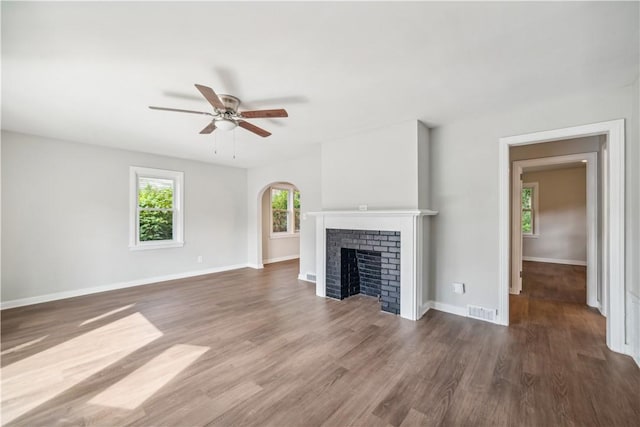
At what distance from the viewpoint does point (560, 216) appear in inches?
266

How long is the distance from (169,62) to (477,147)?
11.3 ft

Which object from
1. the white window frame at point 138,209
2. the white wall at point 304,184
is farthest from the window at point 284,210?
the white window frame at point 138,209

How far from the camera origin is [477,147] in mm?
3248

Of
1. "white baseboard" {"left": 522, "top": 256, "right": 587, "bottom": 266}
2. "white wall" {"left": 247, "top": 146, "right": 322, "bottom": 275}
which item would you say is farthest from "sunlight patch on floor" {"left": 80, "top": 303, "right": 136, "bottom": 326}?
"white baseboard" {"left": 522, "top": 256, "right": 587, "bottom": 266}

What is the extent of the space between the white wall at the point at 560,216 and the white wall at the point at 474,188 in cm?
544

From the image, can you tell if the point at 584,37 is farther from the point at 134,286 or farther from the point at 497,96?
the point at 134,286

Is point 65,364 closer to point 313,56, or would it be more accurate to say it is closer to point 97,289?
point 97,289

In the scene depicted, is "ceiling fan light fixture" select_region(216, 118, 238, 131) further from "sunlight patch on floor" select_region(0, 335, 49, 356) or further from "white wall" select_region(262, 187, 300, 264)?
"white wall" select_region(262, 187, 300, 264)

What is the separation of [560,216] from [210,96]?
8669mm

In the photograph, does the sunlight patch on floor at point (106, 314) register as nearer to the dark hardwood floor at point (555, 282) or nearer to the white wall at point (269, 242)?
the white wall at point (269, 242)

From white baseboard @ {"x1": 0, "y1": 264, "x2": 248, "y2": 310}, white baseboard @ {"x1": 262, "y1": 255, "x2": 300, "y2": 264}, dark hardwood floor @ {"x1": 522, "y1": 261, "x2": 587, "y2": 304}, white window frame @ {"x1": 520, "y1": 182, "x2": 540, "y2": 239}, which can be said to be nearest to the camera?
white baseboard @ {"x1": 0, "y1": 264, "x2": 248, "y2": 310}

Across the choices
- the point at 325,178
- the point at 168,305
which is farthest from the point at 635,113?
the point at 168,305

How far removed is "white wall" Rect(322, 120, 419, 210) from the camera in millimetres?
3363

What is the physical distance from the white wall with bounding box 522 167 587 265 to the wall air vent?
5.53 m
